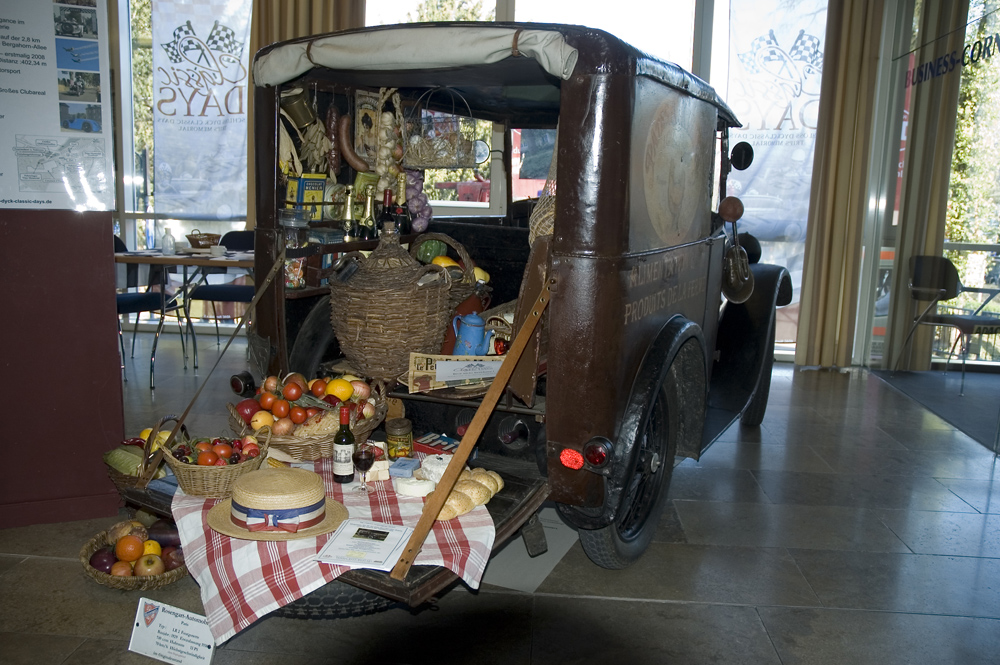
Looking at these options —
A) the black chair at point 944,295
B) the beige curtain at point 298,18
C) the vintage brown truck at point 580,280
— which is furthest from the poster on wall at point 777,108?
the vintage brown truck at point 580,280

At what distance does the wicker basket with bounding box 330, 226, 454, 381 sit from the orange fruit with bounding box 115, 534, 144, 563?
1.07m

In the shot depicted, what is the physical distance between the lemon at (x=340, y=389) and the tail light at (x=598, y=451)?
1.09 m

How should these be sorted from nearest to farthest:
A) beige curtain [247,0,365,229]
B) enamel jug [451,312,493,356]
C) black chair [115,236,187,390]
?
enamel jug [451,312,493,356] → black chair [115,236,187,390] → beige curtain [247,0,365,229]

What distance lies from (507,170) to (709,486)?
7.46 ft

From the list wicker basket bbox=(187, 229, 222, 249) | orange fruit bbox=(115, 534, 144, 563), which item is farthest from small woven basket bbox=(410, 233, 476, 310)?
wicker basket bbox=(187, 229, 222, 249)

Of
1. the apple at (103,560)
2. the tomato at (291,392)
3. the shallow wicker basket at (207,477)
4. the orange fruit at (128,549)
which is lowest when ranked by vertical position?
the apple at (103,560)

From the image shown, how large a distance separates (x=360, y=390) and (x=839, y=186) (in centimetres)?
507

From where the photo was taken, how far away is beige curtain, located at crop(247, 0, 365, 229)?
22.4 ft

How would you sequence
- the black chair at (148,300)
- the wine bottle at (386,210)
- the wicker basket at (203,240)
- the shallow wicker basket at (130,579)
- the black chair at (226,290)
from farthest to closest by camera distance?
the wicker basket at (203,240)
the black chair at (226,290)
the black chair at (148,300)
the wine bottle at (386,210)
the shallow wicker basket at (130,579)

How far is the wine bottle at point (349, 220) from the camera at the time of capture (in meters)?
3.77

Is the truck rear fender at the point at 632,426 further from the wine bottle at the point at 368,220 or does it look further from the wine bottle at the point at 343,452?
the wine bottle at the point at 368,220

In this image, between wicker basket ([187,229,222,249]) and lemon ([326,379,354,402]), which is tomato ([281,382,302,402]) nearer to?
lemon ([326,379,354,402])

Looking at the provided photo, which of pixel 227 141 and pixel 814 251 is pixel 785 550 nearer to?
pixel 814 251

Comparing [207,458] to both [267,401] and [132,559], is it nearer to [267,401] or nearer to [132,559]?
[267,401]
